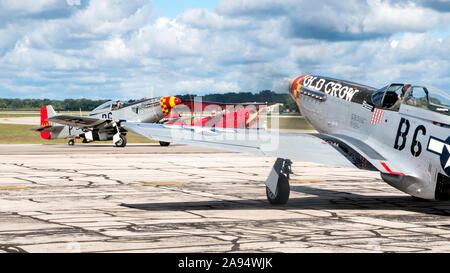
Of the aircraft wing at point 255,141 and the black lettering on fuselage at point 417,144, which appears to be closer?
the black lettering on fuselage at point 417,144

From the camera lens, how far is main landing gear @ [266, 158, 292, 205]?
11258 mm

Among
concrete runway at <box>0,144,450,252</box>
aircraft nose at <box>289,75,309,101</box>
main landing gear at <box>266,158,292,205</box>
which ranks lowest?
concrete runway at <box>0,144,450,252</box>

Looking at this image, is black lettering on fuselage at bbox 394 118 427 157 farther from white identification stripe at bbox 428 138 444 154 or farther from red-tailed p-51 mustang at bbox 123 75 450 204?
white identification stripe at bbox 428 138 444 154

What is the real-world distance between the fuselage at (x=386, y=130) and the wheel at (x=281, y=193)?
1.42 metres

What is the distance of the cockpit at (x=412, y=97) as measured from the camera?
381 inches

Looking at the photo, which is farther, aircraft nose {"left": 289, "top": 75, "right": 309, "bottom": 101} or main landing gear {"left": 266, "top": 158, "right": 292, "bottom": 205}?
aircraft nose {"left": 289, "top": 75, "right": 309, "bottom": 101}

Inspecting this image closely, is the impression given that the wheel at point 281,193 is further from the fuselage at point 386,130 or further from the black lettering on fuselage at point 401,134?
the black lettering on fuselage at point 401,134

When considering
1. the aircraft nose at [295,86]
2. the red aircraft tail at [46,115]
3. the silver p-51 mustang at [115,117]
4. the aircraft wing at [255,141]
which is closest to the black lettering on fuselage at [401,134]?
the aircraft wing at [255,141]

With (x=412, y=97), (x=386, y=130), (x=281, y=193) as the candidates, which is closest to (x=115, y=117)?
(x=281, y=193)

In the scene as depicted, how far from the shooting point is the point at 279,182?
11281mm

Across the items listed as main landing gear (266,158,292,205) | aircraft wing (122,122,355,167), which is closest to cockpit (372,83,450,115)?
aircraft wing (122,122,355,167)
